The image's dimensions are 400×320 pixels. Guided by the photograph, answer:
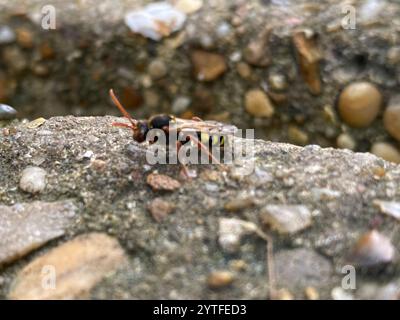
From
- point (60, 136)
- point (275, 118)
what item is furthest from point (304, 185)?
point (275, 118)

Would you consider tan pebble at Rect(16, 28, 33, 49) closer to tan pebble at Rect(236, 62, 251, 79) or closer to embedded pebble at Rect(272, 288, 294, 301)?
tan pebble at Rect(236, 62, 251, 79)

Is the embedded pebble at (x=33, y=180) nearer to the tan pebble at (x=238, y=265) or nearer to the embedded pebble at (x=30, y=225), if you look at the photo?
the embedded pebble at (x=30, y=225)

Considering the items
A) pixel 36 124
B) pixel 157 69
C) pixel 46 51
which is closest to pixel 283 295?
pixel 36 124

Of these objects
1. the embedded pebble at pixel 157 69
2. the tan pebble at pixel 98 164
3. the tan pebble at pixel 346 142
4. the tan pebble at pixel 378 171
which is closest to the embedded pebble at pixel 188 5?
the embedded pebble at pixel 157 69
